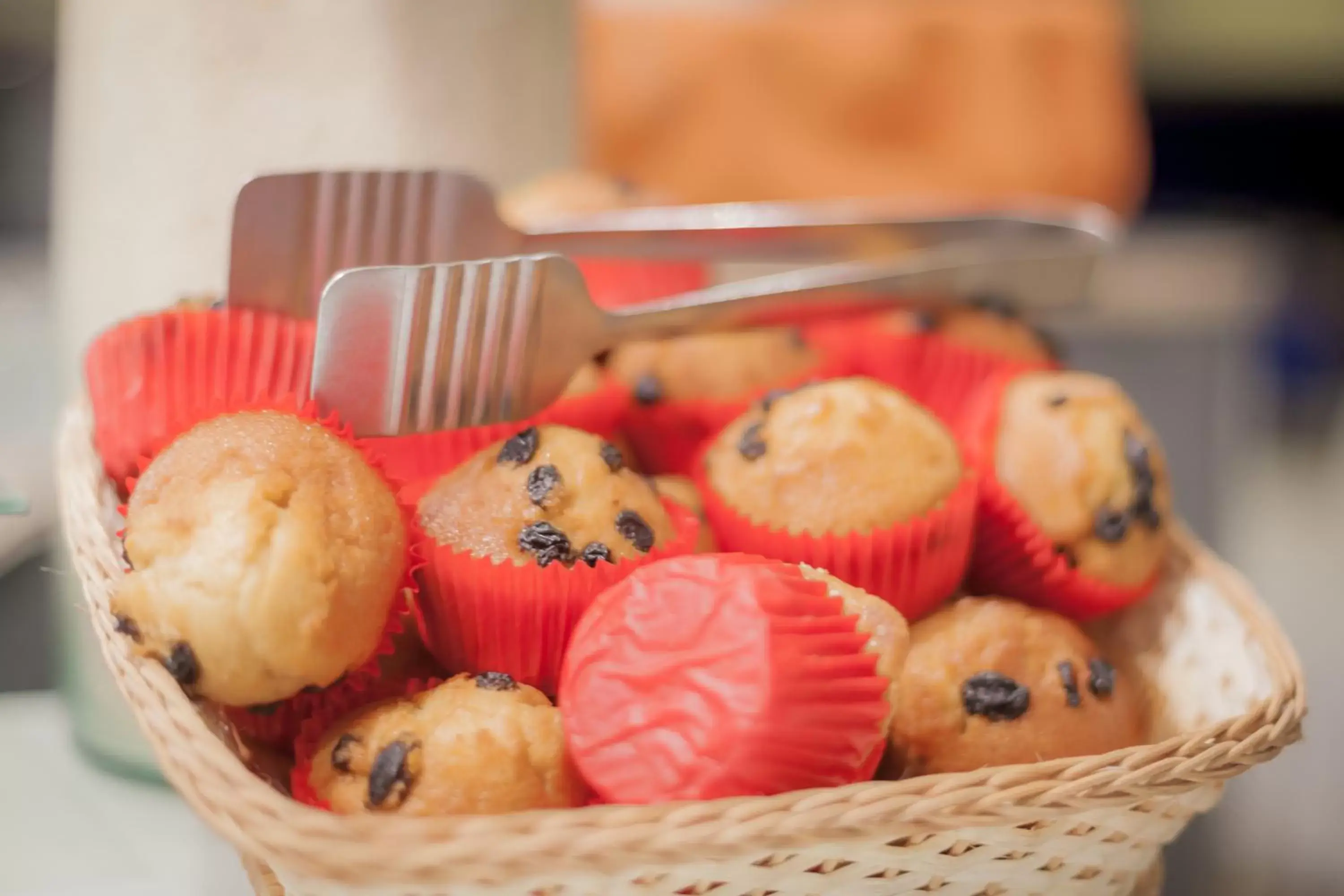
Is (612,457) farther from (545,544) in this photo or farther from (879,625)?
(879,625)

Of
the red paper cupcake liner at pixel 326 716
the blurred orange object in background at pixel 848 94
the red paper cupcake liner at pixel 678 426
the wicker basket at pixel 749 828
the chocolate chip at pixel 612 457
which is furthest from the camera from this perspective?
the blurred orange object in background at pixel 848 94

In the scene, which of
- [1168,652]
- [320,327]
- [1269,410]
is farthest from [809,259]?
[1269,410]

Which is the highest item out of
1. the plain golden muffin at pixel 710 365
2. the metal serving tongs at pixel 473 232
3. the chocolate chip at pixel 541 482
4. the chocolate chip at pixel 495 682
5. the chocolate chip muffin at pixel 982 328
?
the metal serving tongs at pixel 473 232

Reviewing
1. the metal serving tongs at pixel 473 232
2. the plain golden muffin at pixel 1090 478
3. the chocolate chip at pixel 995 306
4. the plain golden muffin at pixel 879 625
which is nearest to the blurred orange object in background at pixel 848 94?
the metal serving tongs at pixel 473 232

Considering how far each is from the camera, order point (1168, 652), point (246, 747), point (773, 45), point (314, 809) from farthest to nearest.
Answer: point (773, 45), point (1168, 652), point (246, 747), point (314, 809)

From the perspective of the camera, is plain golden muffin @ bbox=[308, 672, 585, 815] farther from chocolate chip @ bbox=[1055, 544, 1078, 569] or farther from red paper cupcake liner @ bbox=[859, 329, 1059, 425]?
red paper cupcake liner @ bbox=[859, 329, 1059, 425]

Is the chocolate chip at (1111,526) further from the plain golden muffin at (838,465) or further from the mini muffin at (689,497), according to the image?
the mini muffin at (689,497)

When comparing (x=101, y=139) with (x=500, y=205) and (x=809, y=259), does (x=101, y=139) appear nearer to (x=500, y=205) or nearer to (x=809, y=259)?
(x=500, y=205)
